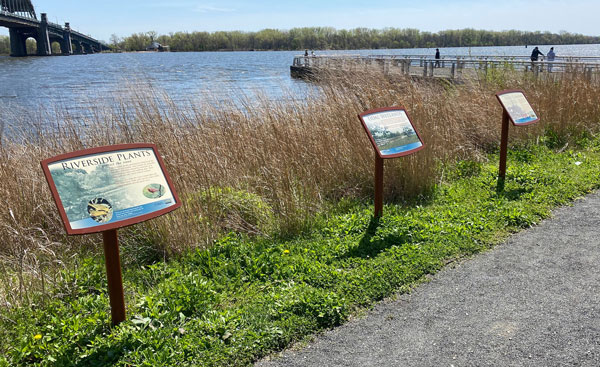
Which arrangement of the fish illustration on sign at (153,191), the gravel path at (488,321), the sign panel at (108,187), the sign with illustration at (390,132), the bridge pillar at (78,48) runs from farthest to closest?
the bridge pillar at (78,48), the sign with illustration at (390,132), the fish illustration on sign at (153,191), the gravel path at (488,321), the sign panel at (108,187)

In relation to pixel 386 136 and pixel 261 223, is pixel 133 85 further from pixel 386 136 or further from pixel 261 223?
pixel 386 136

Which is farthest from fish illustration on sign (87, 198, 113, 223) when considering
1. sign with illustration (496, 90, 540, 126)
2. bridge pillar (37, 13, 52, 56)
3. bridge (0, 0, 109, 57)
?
bridge pillar (37, 13, 52, 56)

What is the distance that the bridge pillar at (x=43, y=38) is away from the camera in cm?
9812

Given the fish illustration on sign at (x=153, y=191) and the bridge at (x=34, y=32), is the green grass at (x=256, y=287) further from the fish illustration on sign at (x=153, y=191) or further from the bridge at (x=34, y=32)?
the bridge at (x=34, y=32)

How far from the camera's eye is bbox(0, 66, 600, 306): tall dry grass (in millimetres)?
4836

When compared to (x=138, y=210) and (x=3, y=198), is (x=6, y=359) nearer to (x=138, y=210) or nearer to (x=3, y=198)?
(x=138, y=210)

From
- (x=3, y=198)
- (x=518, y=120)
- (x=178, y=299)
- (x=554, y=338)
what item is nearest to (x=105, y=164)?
(x=178, y=299)

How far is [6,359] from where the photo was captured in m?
3.14

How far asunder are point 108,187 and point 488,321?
8.62ft

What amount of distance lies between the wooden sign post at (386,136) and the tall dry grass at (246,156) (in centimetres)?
82

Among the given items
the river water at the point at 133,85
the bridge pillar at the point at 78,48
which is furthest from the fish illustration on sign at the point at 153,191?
the bridge pillar at the point at 78,48

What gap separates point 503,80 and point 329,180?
6.51 metres

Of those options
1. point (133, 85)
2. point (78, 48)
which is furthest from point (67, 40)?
point (133, 85)

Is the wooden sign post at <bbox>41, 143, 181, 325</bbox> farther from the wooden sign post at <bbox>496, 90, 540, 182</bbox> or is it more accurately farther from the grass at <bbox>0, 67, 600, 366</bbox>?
the wooden sign post at <bbox>496, 90, 540, 182</bbox>
